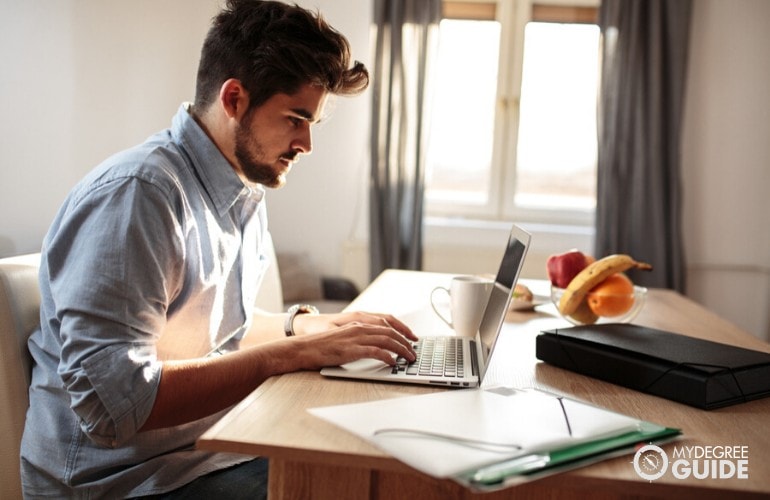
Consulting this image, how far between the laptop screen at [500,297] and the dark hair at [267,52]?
47cm

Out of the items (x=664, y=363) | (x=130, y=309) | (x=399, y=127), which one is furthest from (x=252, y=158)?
(x=399, y=127)

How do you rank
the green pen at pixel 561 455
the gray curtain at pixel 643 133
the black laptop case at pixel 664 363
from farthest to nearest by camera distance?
the gray curtain at pixel 643 133, the black laptop case at pixel 664 363, the green pen at pixel 561 455

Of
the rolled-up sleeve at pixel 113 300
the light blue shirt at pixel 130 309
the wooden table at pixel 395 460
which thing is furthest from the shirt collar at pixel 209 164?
the wooden table at pixel 395 460

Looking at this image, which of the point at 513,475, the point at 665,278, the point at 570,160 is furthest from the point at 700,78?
the point at 513,475

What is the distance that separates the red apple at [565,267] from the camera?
68.3 inches

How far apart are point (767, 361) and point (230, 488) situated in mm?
821

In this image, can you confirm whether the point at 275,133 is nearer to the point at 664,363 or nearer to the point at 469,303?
the point at 469,303

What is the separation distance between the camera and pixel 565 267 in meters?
1.74

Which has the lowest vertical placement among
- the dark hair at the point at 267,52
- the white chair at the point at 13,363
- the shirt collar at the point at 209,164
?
the white chair at the point at 13,363

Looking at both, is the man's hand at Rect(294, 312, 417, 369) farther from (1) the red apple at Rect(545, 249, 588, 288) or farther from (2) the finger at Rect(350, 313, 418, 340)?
(1) the red apple at Rect(545, 249, 588, 288)

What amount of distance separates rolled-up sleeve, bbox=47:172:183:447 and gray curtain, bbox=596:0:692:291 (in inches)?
122

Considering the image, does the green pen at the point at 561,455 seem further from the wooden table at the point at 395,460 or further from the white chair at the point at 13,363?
the white chair at the point at 13,363

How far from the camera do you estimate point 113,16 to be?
4055 mm

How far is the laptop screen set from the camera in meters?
1.17
